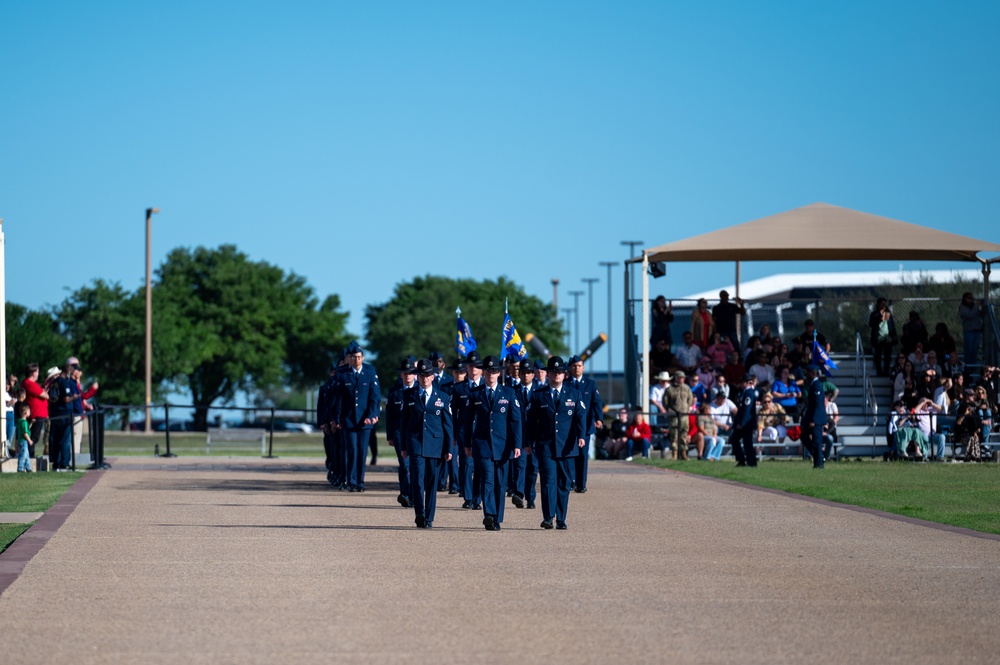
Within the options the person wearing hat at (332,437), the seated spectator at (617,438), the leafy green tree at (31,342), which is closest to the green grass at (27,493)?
the person wearing hat at (332,437)

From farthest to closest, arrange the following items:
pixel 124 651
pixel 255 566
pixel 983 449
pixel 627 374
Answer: pixel 627 374
pixel 983 449
pixel 255 566
pixel 124 651

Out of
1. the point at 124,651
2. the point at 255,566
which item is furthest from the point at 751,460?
the point at 124,651

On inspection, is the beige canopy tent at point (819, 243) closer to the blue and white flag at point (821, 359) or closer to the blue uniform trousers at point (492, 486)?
the blue and white flag at point (821, 359)

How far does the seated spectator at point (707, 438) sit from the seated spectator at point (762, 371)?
177 centimetres

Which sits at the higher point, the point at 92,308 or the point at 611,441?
the point at 92,308

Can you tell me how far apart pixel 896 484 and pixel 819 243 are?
40.2 ft

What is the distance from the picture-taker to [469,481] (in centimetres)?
2044

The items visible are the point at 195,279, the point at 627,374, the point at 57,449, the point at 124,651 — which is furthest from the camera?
the point at 195,279

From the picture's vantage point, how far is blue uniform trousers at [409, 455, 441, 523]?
16.5 meters

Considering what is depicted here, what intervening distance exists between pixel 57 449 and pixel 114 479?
3106mm

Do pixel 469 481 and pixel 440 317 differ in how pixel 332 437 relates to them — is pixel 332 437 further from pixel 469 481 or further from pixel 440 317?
pixel 440 317

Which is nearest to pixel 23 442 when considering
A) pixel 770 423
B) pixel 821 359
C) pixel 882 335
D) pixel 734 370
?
pixel 770 423

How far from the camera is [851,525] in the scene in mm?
16719

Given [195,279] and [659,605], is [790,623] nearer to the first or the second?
[659,605]
